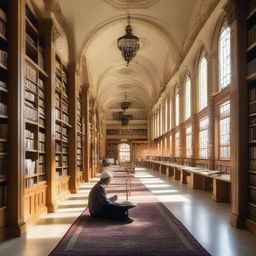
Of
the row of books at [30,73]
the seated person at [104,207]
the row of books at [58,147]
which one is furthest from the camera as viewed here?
the row of books at [58,147]

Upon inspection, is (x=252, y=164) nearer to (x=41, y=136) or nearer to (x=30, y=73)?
(x=41, y=136)

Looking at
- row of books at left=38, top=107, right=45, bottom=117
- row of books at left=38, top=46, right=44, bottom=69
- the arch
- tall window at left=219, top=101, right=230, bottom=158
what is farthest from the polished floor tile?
the arch

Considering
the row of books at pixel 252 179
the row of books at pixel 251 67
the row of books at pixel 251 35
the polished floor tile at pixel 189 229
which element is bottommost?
the polished floor tile at pixel 189 229

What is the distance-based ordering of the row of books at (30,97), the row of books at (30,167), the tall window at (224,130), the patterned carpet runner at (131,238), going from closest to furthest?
the patterned carpet runner at (131,238) < the row of books at (30,167) < the row of books at (30,97) < the tall window at (224,130)

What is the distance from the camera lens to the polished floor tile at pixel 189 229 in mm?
4168

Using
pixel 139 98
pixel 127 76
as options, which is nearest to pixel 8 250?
pixel 127 76

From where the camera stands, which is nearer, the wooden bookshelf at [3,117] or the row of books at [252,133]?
the wooden bookshelf at [3,117]

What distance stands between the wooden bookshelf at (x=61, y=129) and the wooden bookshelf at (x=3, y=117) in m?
3.20

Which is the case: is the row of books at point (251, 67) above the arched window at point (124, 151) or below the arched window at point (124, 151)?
above

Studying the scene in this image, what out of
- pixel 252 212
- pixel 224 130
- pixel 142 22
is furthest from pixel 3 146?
pixel 142 22

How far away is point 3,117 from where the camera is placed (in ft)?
15.9

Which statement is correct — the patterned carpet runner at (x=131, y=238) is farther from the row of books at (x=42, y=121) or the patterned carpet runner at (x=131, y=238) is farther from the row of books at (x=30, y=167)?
the row of books at (x=42, y=121)

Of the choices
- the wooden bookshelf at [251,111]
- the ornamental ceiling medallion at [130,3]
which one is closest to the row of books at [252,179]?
the wooden bookshelf at [251,111]

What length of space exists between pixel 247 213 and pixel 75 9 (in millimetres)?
8720
